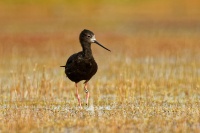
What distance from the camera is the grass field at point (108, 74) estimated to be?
11836mm

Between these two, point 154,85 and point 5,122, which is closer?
point 5,122

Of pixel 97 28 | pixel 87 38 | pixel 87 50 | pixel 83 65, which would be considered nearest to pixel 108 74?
pixel 87 38

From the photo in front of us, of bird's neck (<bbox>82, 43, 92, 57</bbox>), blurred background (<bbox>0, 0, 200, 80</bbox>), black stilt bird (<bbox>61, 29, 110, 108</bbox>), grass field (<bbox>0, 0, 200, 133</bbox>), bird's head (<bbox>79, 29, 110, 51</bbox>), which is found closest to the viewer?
grass field (<bbox>0, 0, 200, 133</bbox>)

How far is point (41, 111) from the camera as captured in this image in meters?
13.3

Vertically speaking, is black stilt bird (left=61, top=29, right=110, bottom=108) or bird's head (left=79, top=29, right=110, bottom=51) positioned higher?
bird's head (left=79, top=29, right=110, bottom=51)

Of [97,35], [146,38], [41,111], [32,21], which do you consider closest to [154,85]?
[41,111]

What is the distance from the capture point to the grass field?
11.8 m

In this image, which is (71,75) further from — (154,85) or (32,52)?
(32,52)

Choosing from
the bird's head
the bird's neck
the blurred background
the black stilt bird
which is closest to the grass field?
the blurred background

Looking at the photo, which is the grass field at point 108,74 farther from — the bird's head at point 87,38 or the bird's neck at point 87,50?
the bird's head at point 87,38

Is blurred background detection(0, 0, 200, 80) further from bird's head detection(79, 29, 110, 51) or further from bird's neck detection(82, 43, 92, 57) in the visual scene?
bird's neck detection(82, 43, 92, 57)

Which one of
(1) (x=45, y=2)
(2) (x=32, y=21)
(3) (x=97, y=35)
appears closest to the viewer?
(3) (x=97, y=35)

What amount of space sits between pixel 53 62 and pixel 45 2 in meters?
29.5

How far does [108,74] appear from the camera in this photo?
19.6m
